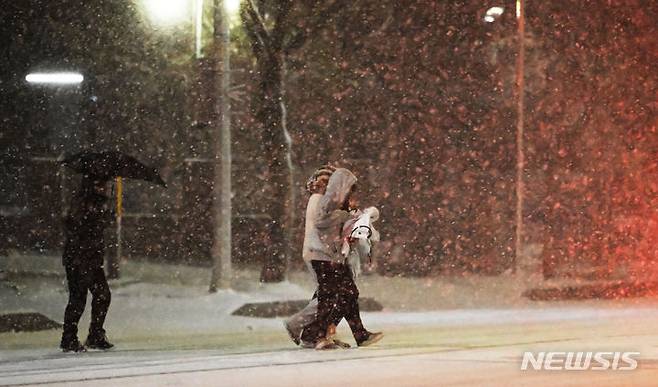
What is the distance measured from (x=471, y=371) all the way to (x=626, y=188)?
1746cm

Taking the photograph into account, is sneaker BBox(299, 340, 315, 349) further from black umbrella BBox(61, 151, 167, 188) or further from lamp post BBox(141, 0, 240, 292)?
lamp post BBox(141, 0, 240, 292)

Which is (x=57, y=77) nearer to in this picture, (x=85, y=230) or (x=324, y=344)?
(x=85, y=230)

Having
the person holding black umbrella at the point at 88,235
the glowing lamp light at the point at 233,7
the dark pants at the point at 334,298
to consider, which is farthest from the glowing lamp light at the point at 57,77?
the dark pants at the point at 334,298

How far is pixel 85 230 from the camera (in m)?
11.1

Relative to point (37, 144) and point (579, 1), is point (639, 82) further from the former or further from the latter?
point (37, 144)

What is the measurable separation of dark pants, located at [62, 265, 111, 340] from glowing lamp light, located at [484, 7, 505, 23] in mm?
14266

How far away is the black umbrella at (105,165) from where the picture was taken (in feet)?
36.6

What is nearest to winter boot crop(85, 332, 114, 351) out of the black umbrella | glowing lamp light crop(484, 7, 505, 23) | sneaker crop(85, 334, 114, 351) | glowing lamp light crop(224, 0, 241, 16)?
sneaker crop(85, 334, 114, 351)

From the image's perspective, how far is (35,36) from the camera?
24.5 m

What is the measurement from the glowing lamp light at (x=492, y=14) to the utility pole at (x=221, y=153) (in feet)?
25.8

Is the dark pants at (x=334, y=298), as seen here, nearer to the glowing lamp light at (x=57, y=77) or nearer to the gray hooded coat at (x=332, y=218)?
the gray hooded coat at (x=332, y=218)

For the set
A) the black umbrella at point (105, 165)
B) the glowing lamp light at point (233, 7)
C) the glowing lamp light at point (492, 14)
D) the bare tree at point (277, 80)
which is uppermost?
the glowing lamp light at point (492, 14)

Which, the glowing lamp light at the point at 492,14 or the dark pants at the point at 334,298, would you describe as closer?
the dark pants at the point at 334,298

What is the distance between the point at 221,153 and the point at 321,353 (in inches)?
290
